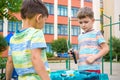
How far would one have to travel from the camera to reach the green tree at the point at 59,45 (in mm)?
45594

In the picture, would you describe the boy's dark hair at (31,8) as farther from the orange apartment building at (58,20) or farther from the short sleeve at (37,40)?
the orange apartment building at (58,20)

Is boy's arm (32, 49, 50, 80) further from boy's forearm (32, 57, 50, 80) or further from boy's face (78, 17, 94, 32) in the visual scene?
boy's face (78, 17, 94, 32)

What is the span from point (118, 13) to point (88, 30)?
180 ft

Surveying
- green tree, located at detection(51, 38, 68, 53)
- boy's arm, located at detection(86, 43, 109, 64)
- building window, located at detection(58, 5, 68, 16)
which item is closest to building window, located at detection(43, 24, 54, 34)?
building window, located at detection(58, 5, 68, 16)

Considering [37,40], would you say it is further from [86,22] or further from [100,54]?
[86,22]

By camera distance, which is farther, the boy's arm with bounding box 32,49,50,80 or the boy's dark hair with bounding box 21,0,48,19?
the boy's dark hair with bounding box 21,0,48,19

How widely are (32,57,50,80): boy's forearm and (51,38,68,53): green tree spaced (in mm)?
42488

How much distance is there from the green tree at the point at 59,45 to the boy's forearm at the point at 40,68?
139ft

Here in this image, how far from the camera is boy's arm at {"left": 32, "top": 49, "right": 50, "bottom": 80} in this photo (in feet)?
9.10

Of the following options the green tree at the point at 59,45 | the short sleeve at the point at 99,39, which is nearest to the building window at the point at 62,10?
the green tree at the point at 59,45

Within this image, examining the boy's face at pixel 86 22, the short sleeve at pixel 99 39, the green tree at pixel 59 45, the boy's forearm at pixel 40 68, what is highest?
the boy's face at pixel 86 22

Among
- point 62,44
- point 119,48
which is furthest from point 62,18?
point 119,48

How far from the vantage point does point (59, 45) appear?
150ft

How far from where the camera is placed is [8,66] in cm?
314
